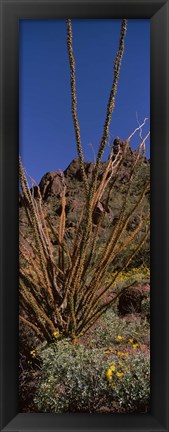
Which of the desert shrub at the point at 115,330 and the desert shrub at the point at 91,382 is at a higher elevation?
the desert shrub at the point at 115,330

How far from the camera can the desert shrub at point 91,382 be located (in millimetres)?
2004

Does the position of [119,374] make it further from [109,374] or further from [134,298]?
[134,298]

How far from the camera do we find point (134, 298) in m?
2.15

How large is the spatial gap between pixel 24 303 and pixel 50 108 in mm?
932

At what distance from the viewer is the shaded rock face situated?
2131 millimetres

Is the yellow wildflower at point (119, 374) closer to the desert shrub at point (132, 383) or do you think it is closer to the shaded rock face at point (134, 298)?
the desert shrub at point (132, 383)

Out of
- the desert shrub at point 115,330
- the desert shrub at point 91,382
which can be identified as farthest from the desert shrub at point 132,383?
the desert shrub at point 115,330

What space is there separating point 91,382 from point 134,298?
0.43 metres

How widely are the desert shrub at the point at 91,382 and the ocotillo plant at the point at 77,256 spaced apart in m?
0.13

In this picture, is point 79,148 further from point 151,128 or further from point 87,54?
point 87,54

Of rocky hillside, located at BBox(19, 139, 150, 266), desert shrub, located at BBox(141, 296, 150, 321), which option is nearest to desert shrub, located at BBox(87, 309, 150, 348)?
desert shrub, located at BBox(141, 296, 150, 321)

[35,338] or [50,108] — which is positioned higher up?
[50,108]
